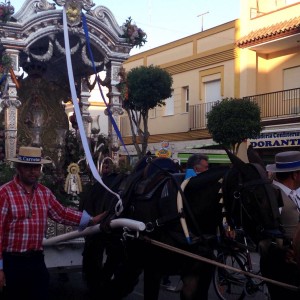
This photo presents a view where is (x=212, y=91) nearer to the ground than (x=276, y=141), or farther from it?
farther from it

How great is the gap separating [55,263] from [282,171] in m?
3.18

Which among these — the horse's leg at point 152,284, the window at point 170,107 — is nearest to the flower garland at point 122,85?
the horse's leg at point 152,284

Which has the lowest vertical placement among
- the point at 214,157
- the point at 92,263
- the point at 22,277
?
the point at 92,263

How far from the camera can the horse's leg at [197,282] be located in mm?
4996

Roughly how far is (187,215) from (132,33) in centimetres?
575

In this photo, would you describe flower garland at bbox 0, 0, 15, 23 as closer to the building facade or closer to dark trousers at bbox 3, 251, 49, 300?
dark trousers at bbox 3, 251, 49, 300

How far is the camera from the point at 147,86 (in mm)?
22234

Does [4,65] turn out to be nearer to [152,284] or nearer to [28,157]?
[28,157]

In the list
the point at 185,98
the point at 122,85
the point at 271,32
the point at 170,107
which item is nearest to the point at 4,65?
the point at 122,85

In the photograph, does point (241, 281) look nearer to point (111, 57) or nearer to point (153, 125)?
point (111, 57)

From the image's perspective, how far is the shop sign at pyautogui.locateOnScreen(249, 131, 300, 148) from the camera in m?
21.3

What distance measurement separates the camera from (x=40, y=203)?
16.0 feet

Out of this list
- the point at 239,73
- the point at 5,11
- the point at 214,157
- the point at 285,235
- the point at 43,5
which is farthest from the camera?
the point at 239,73

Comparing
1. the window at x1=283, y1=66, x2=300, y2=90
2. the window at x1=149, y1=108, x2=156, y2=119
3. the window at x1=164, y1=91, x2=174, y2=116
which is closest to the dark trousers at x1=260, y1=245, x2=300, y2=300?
the window at x1=283, y1=66, x2=300, y2=90
